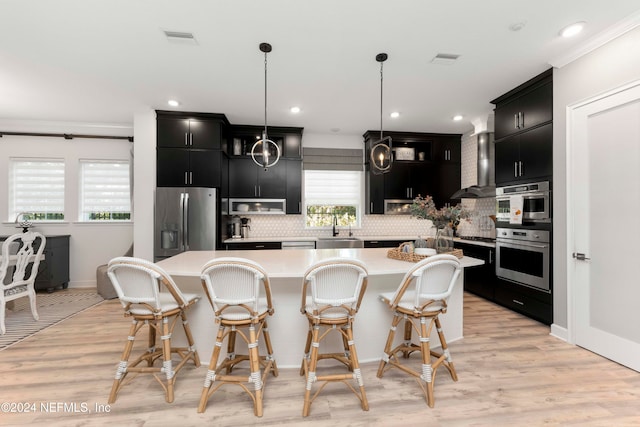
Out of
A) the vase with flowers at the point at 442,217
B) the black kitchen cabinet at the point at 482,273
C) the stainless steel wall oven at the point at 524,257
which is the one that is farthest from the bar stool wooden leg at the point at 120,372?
the black kitchen cabinet at the point at 482,273

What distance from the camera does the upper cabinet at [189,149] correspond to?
14.5ft

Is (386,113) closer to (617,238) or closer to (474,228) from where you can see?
(474,228)

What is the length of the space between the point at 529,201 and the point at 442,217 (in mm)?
1602

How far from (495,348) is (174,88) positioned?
4.53m

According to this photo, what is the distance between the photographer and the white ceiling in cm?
225

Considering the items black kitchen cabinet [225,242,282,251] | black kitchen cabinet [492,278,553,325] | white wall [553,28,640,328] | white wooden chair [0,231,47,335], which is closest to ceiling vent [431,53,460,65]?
white wall [553,28,640,328]

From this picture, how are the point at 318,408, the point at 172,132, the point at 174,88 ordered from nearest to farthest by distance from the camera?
1. the point at 318,408
2. the point at 174,88
3. the point at 172,132

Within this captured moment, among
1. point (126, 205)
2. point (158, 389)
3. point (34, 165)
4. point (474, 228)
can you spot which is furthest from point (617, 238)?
point (34, 165)

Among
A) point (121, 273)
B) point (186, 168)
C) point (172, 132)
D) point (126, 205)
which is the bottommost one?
point (121, 273)

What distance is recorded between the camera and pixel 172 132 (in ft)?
14.6

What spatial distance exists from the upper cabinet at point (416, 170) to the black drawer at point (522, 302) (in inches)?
80.3

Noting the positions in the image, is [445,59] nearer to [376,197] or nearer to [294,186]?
[376,197]

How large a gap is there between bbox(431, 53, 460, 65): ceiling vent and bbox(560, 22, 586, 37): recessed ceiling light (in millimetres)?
816

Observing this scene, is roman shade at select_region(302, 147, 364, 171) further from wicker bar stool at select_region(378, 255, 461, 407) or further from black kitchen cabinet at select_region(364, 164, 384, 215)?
wicker bar stool at select_region(378, 255, 461, 407)
